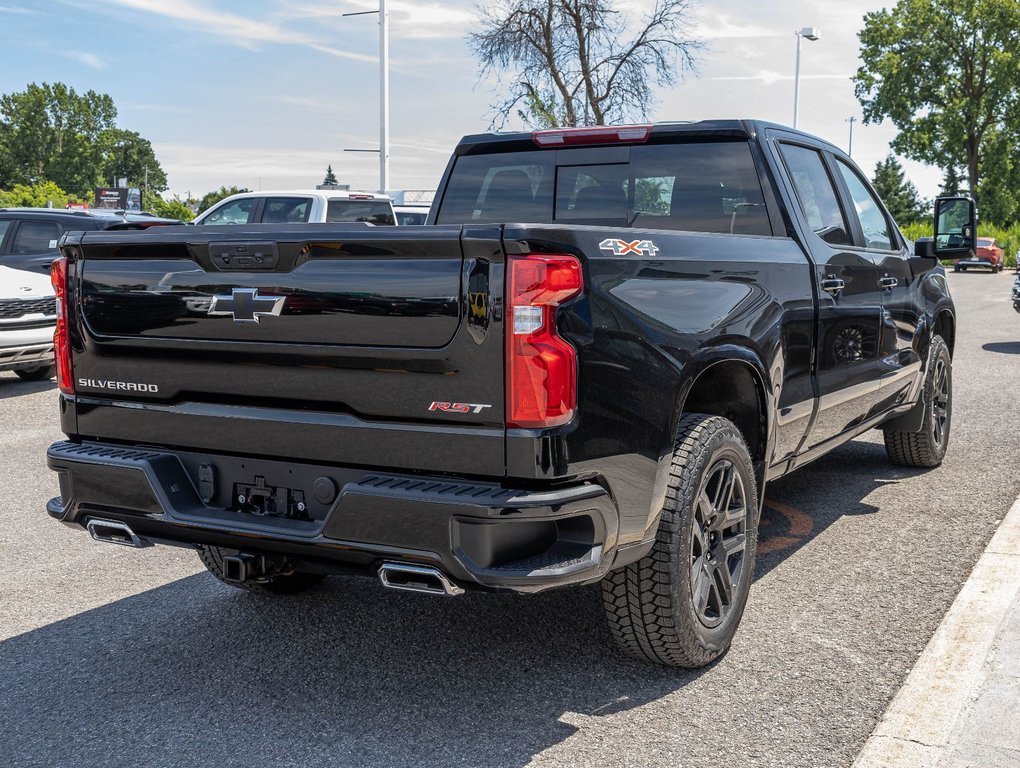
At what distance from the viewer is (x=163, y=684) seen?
3.75 metres

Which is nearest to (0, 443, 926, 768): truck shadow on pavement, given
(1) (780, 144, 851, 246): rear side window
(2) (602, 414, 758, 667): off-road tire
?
(2) (602, 414, 758, 667): off-road tire

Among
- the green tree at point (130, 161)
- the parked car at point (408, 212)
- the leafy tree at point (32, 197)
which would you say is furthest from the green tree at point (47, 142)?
the parked car at point (408, 212)

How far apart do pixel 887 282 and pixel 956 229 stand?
36.6 inches

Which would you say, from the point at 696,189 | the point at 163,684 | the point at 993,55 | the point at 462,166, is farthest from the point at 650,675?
the point at 993,55

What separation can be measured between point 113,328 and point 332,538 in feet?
3.77

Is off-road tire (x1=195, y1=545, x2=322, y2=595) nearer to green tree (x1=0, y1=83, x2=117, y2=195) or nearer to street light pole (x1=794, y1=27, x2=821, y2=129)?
street light pole (x1=794, y1=27, x2=821, y2=129)

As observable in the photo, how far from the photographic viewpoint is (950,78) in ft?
203

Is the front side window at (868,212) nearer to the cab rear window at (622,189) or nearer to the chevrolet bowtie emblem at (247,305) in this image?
the cab rear window at (622,189)

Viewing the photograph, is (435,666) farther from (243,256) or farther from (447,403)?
(243,256)

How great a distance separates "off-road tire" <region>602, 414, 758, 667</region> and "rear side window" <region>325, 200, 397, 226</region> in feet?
35.1

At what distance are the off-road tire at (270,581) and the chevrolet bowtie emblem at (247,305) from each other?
139cm

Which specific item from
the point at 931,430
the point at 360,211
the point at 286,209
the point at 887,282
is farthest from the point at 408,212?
the point at 887,282

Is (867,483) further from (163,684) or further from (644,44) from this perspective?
(644,44)

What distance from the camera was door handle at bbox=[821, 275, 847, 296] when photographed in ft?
15.8
